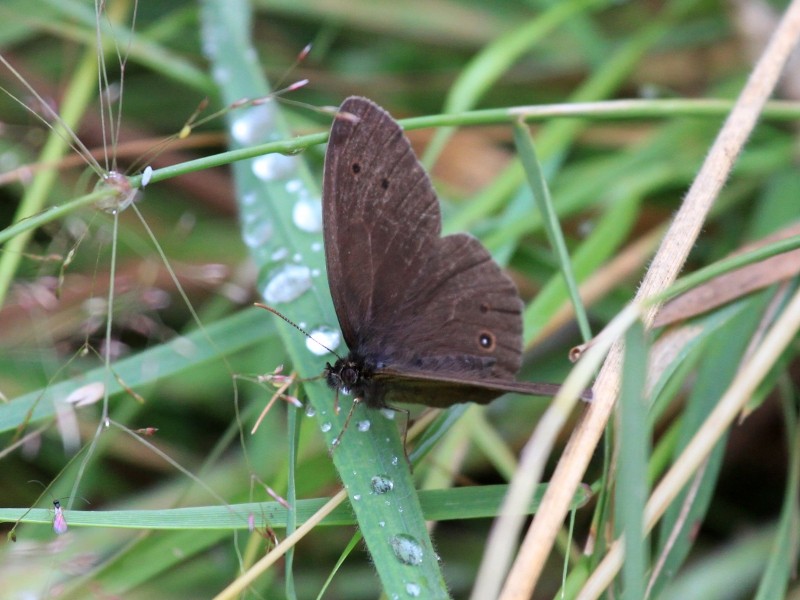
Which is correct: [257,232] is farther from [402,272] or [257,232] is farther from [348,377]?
[348,377]

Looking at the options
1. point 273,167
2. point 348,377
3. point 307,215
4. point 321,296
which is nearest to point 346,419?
point 348,377

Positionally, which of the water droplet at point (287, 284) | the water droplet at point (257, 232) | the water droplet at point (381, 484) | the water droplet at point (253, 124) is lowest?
the water droplet at point (381, 484)

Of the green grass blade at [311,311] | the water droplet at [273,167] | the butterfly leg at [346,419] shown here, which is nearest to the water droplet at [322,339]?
the green grass blade at [311,311]

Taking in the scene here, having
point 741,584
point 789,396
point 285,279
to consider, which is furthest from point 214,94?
point 741,584

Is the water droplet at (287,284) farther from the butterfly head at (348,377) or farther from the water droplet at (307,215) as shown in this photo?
the butterfly head at (348,377)

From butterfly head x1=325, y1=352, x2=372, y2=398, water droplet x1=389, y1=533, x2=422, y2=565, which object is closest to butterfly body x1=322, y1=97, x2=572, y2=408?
butterfly head x1=325, y1=352, x2=372, y2=398

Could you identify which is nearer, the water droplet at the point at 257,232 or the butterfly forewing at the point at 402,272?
the butterfly forewing at the point at 402,272

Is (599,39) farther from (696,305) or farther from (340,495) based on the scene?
(340,495)
